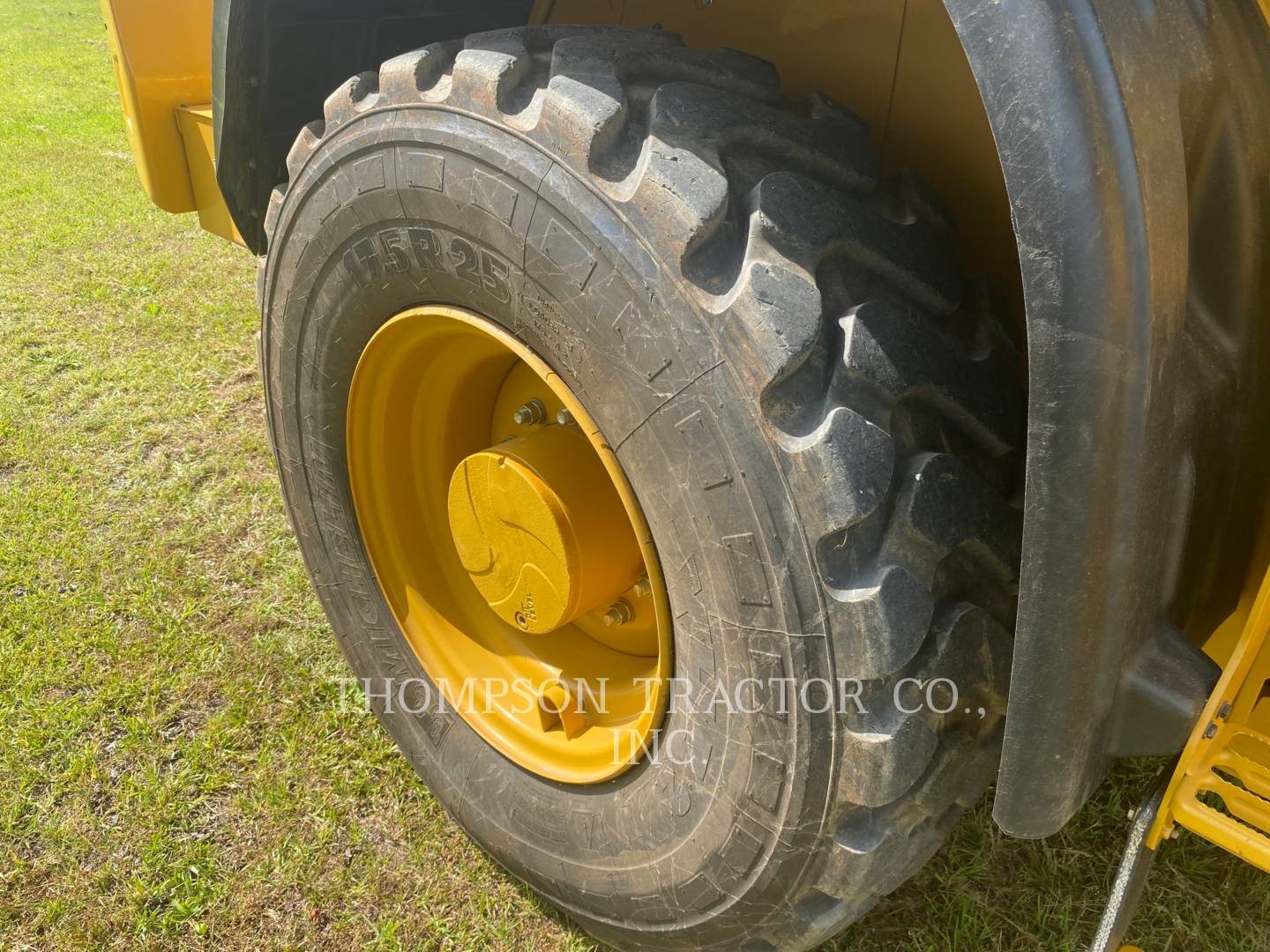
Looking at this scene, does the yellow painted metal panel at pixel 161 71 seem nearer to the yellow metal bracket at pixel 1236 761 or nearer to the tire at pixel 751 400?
the tire at pixel 751 400

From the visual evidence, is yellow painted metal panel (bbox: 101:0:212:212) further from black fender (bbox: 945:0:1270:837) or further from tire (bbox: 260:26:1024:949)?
black fender (bbox: 945:0:1270:837)

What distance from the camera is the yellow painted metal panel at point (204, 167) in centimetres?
235

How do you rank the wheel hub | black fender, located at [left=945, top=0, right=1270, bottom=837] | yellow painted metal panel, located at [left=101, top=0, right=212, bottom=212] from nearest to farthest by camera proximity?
black fender, located at [left=945, top=0, right=1270, bottom=837], the wheel hub, yellow painted metal panel, located at [left=101, top=0, right=212, bottom=212]

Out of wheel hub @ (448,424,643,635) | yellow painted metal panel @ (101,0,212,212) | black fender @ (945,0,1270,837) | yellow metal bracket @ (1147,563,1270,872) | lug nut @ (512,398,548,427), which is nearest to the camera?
black fender @ (945,0,1270,837)

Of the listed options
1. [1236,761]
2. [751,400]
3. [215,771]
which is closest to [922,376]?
[751,400]

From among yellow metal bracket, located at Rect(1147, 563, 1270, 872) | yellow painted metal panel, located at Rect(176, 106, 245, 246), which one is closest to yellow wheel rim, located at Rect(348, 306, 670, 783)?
yellow metal bracket, located at Rect(1147, 563, 1270, 872)

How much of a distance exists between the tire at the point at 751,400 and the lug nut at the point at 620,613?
30 cm

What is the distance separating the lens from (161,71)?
2.34 m

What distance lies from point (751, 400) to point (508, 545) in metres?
0.63

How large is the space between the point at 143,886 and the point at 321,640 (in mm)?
685

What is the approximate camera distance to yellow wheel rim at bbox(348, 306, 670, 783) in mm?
1494

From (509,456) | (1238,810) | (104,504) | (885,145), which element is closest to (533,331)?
(509,456)

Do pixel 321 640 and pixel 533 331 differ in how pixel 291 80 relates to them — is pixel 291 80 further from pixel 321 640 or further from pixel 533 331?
pixel 321 640

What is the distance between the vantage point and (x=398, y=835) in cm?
192
